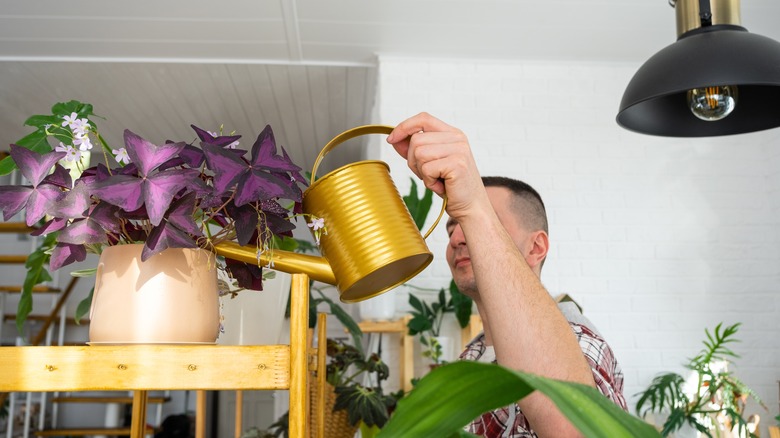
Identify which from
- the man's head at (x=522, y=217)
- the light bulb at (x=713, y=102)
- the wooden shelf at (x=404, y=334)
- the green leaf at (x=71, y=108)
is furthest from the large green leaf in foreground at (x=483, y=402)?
the wooden shelf at (x=404, y=334)

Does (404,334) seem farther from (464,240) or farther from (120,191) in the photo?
(120,191)

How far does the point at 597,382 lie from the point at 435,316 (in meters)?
2.21

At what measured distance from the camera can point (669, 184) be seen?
355cm

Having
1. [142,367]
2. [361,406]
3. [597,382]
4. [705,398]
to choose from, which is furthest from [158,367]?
[705,398]

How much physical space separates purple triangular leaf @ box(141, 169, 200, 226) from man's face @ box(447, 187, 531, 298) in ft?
2.22

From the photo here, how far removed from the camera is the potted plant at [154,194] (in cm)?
59

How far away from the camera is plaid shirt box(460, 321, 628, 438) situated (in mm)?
988

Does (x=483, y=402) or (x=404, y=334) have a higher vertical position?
(x=404, y=334)

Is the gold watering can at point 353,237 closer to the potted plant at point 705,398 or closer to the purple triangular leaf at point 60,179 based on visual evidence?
the purple triangular leaf at point 60,179

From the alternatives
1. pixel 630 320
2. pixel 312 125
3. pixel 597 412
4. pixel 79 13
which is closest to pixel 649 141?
pixel 630 320

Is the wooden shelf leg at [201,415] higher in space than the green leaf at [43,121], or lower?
lower

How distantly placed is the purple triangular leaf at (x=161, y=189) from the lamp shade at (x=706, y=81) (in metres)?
0.99

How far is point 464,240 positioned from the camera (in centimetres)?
121

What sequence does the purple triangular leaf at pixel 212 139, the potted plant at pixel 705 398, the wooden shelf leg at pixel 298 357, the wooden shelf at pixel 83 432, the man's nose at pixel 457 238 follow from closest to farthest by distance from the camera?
the wooden shelf leg at pixel 298 357, the purple triangular leaf at pixel 212 139, the man's nose at pixel 457 238, the potted plant at pixel 705 398, the wooden shelf at pixel 83 432
